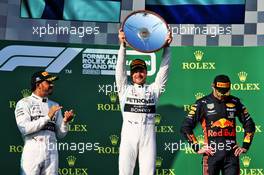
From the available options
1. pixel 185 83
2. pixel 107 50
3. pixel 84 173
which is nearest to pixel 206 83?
pixel 185 83

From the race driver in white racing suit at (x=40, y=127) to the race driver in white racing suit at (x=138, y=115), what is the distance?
0.60m

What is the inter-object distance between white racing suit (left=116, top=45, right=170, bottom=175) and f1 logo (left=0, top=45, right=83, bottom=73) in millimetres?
1390

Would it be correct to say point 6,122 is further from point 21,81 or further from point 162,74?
point 162,74

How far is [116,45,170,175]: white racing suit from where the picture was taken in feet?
19.8

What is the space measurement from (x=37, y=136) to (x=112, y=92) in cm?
169

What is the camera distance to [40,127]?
5.83 metres

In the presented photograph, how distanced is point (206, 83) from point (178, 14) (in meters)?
0.92

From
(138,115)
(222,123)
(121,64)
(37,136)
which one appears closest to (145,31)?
(121,64)

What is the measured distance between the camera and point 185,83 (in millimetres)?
7469

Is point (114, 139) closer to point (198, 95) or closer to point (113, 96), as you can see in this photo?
point (113, 96)

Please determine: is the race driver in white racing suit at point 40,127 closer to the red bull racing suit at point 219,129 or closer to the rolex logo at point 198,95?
the red bull racing suit at point 219,129

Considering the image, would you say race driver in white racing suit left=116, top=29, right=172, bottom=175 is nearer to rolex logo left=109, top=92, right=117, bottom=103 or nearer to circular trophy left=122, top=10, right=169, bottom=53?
circular trophy left=122, top=10, right=169, bottom=53

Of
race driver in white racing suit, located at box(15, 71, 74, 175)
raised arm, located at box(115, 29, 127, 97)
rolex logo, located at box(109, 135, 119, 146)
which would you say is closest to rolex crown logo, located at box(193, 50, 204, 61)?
rolex logo, located at box(109, 135, 119, 146)

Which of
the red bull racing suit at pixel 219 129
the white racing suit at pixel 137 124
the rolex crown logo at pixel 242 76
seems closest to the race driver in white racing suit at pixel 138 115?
the white racing suit at pixel 137 124
